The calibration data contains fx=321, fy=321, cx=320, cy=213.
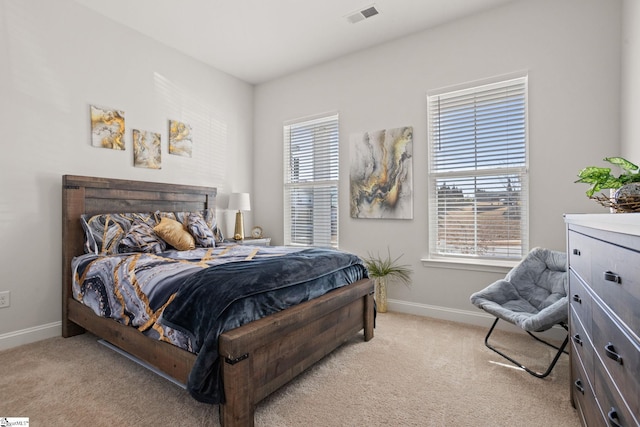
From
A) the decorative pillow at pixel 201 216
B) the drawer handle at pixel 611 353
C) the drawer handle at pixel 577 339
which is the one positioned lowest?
the drawer handle at pixel 577 339

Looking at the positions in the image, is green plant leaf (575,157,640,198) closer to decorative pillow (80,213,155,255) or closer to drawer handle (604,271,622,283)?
drawer handle (604,271,622,283)

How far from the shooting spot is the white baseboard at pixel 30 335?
2.51 metres

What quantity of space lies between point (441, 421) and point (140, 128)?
11.8 ft

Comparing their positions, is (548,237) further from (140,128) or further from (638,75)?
(140,128)

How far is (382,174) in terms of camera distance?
3.51 m

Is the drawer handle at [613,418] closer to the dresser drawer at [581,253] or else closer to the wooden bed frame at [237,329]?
the dresser drawer at [581,253]

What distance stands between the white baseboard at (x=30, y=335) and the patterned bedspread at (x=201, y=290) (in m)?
0.46

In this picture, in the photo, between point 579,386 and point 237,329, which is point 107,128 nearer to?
point 237,329

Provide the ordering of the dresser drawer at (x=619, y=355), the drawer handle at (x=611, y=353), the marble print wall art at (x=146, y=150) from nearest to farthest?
the dresser drawer at (x=619, y=355), the drawer handle at (x=611, y=353), the marble print wall art at (x=146, y=150)

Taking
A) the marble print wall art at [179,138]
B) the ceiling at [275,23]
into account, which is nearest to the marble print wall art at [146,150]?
the marble print wall art at [179,138]

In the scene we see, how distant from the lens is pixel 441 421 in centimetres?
162

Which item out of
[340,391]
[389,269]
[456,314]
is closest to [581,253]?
[340,391]

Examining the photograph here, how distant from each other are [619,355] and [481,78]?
2.72 meters

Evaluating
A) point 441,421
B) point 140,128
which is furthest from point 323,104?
point 441,421
